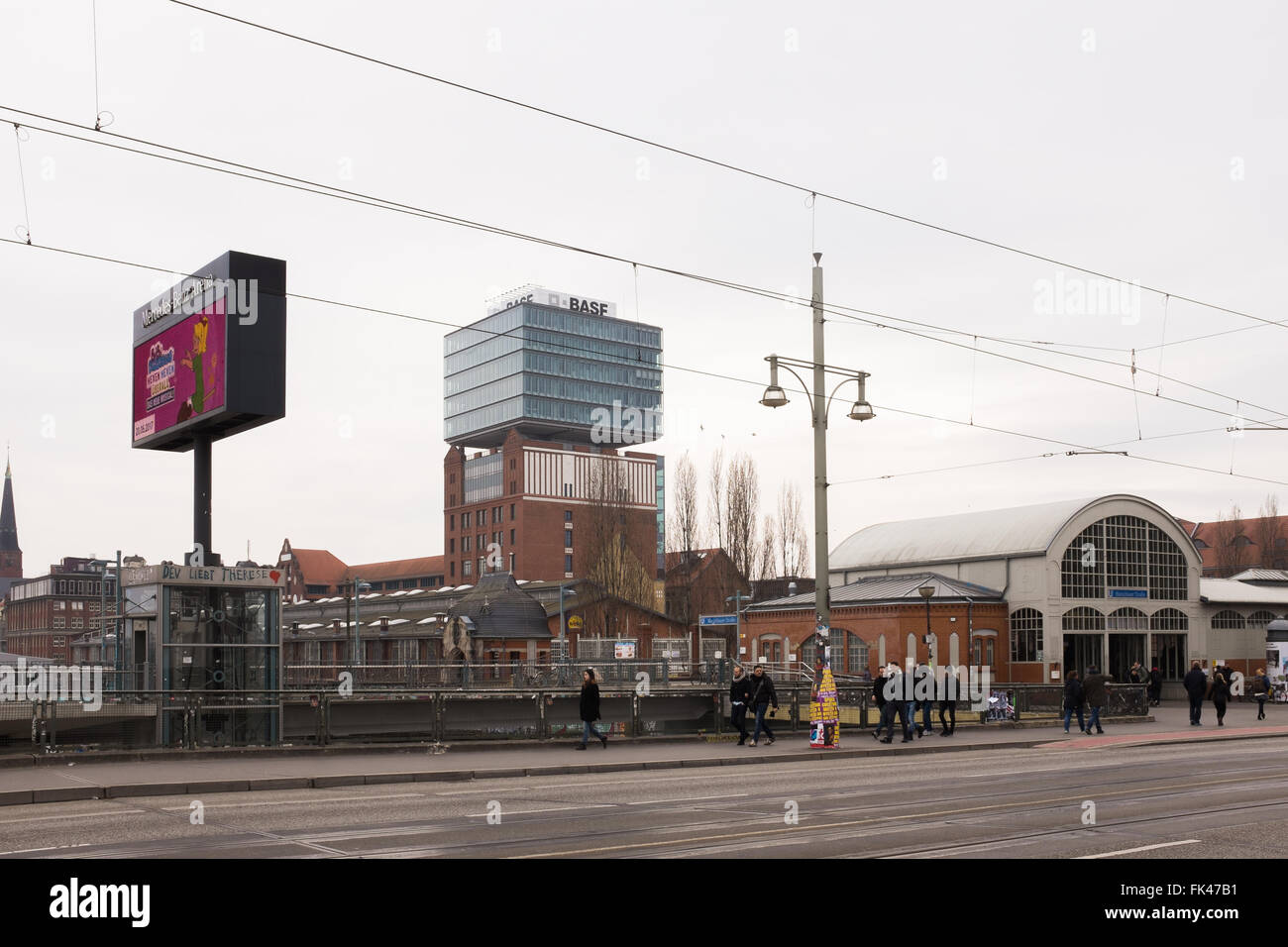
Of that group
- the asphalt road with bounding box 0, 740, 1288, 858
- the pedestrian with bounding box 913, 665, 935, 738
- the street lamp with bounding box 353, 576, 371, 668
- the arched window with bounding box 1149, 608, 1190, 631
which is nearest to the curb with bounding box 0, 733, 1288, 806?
the asphalt road with bounding box 0, 740, 1288, 858

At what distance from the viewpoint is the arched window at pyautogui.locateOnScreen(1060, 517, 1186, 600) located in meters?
57.0

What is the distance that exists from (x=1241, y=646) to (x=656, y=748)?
156 feet

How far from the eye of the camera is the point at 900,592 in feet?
182

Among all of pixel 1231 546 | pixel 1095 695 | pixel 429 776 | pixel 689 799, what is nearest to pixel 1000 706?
pixel 1095 695

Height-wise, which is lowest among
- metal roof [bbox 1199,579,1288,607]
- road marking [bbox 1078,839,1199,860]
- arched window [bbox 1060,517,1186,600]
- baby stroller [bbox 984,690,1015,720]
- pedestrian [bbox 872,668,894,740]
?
baby stroller [bbox 984,690,1015,720]

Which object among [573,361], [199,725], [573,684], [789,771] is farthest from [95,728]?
[573,361]

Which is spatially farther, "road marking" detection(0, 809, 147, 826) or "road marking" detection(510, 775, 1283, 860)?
"road marking" detection(0, 809, 147, 826)

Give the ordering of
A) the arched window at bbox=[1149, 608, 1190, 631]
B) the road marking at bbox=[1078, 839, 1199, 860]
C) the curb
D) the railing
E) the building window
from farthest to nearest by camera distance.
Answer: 1. the building window
2. the arched window at bbox=[1149, 608, 1190, 631]
3. the railing
4. the curb
5. the road marking at bbox=[1078, 839, 1199, 860]

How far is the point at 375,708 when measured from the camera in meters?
26.9

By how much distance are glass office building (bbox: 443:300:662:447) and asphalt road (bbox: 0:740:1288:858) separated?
11969 centimetres

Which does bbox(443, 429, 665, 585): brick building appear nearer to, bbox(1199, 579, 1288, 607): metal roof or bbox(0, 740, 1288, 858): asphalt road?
bbox(1199, 579, 1288, 607): metal roof

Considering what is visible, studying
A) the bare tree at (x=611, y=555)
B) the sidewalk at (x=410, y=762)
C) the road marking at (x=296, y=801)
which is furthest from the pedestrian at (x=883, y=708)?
the bare tree at (x=611, y=555)

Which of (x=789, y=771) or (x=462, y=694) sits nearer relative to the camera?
(x=789, y=771)

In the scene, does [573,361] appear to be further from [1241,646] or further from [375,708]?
[375,708]
